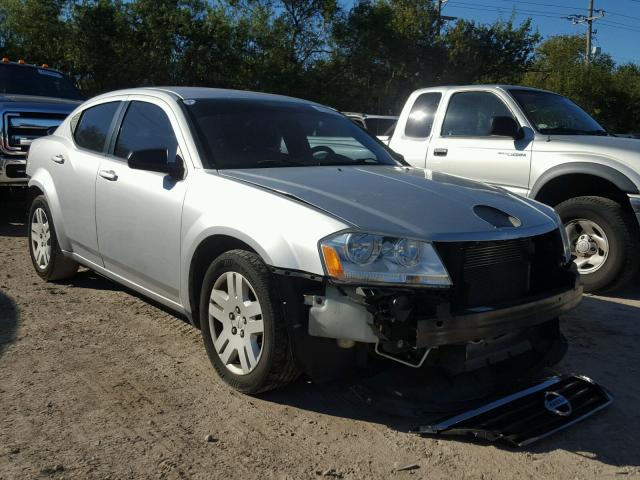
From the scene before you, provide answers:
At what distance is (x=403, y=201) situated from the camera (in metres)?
3.45

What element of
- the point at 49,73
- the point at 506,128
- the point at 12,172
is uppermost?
the point at 49,73

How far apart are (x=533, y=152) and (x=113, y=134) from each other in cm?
395

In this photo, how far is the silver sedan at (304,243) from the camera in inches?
118

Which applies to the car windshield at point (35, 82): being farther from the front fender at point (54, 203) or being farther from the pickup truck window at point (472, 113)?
the pickup truck window at point (472, 113)

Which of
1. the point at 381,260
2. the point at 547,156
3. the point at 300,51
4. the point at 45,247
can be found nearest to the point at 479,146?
the point at 547,156

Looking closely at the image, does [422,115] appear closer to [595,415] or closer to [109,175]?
[109,175]

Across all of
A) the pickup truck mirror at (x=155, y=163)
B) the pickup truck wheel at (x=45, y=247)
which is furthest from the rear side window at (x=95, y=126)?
the pickup truck mirror at (x=155, y=163)

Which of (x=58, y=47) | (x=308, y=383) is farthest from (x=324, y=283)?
(x=58, y=47)

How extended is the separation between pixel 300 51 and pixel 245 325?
33.1 meters

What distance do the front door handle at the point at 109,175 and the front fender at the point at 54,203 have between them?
0.87 metres

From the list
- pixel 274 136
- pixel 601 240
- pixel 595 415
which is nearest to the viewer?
pixel 595 415

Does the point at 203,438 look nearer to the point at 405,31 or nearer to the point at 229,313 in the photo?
the point at 229,313

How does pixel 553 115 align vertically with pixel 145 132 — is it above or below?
above

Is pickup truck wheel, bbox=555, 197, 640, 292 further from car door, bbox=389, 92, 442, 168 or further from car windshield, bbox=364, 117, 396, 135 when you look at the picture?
car windshield, bbox=364, 117, 396, 135
